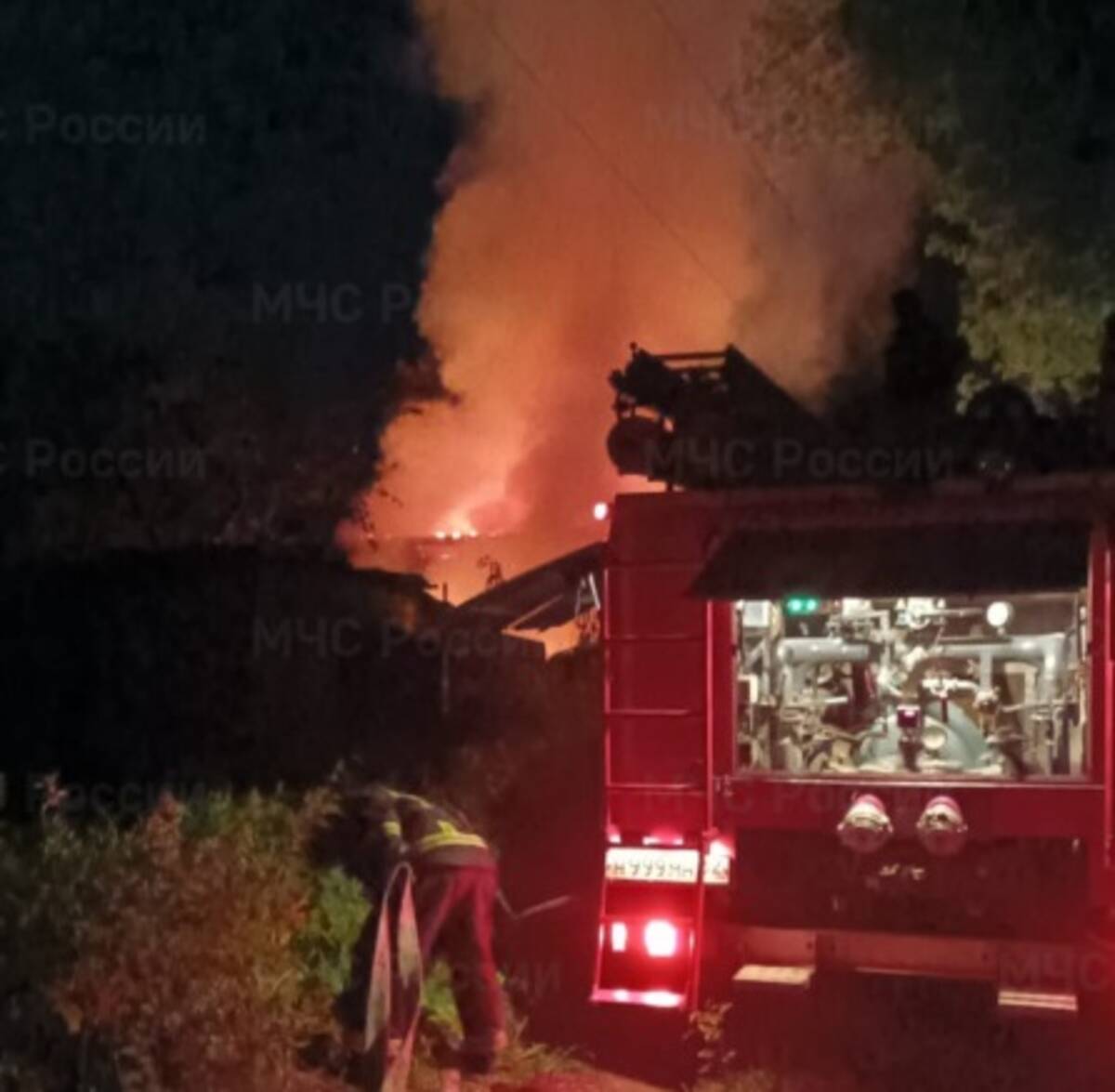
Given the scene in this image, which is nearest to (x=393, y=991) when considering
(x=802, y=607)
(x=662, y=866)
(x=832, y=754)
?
(x=662, y=866)

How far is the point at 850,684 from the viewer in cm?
862

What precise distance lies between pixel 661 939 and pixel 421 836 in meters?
1.24

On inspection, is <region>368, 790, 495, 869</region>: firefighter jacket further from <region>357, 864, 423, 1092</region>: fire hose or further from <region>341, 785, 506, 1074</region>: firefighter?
<region>357, 864, 423, 1092</region>: fire hose

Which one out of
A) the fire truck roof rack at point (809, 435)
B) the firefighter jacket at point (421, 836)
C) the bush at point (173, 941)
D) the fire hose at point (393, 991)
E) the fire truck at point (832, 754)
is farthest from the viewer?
the fire truck roof rack at point (809, 435)

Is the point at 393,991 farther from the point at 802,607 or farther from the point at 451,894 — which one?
the point at 802,607

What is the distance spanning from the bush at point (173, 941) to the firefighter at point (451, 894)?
14.7 inches

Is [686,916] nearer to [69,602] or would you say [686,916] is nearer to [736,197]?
[69,602]

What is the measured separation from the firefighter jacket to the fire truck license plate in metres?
0.81

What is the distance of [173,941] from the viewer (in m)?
6.07

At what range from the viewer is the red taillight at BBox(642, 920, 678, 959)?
7441mm

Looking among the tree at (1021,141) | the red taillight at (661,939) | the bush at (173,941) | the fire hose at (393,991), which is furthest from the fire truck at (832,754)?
the tree at (1021,141)

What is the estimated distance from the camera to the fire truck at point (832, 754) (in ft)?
23.3

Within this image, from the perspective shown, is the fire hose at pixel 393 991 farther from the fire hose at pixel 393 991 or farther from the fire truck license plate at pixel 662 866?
the fire truck license plate at pixel 662 866

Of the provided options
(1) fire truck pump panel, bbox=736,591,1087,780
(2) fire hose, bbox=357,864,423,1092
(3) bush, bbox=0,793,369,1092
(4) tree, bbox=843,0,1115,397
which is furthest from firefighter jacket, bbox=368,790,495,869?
(4) tree, bbox=843,0,1115,397
